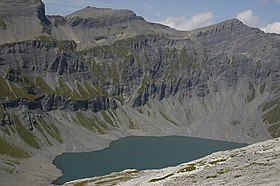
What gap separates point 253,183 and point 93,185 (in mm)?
51220

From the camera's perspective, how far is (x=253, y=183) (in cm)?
4847

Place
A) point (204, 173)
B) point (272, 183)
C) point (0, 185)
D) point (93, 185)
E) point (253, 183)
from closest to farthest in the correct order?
point (272, 183)
point (253, 183)
point (204, 173)
point (93, 185)
point (0, 185)

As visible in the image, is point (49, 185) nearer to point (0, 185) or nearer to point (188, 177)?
point (0, 185)

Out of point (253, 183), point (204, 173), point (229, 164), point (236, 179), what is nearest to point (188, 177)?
point (204, 173)

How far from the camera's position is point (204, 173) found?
6172 centimetres

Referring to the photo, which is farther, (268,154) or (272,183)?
(268,154)

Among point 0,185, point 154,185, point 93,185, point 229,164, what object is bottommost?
point 0,185

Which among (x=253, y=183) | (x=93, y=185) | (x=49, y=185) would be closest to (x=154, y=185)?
(x=253, y=183)

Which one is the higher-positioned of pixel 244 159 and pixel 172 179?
pixel 244 159

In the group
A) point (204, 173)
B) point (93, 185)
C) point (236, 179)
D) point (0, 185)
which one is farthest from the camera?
point (0, 185)

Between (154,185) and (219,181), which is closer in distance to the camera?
(219,181)

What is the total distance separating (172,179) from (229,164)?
30.3 feet

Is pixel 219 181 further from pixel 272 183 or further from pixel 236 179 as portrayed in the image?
pixel 272 183

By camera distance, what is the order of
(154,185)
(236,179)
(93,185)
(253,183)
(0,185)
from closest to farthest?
(253,183) → (236,179) → (154,185) → (93,185) → (0,185)
